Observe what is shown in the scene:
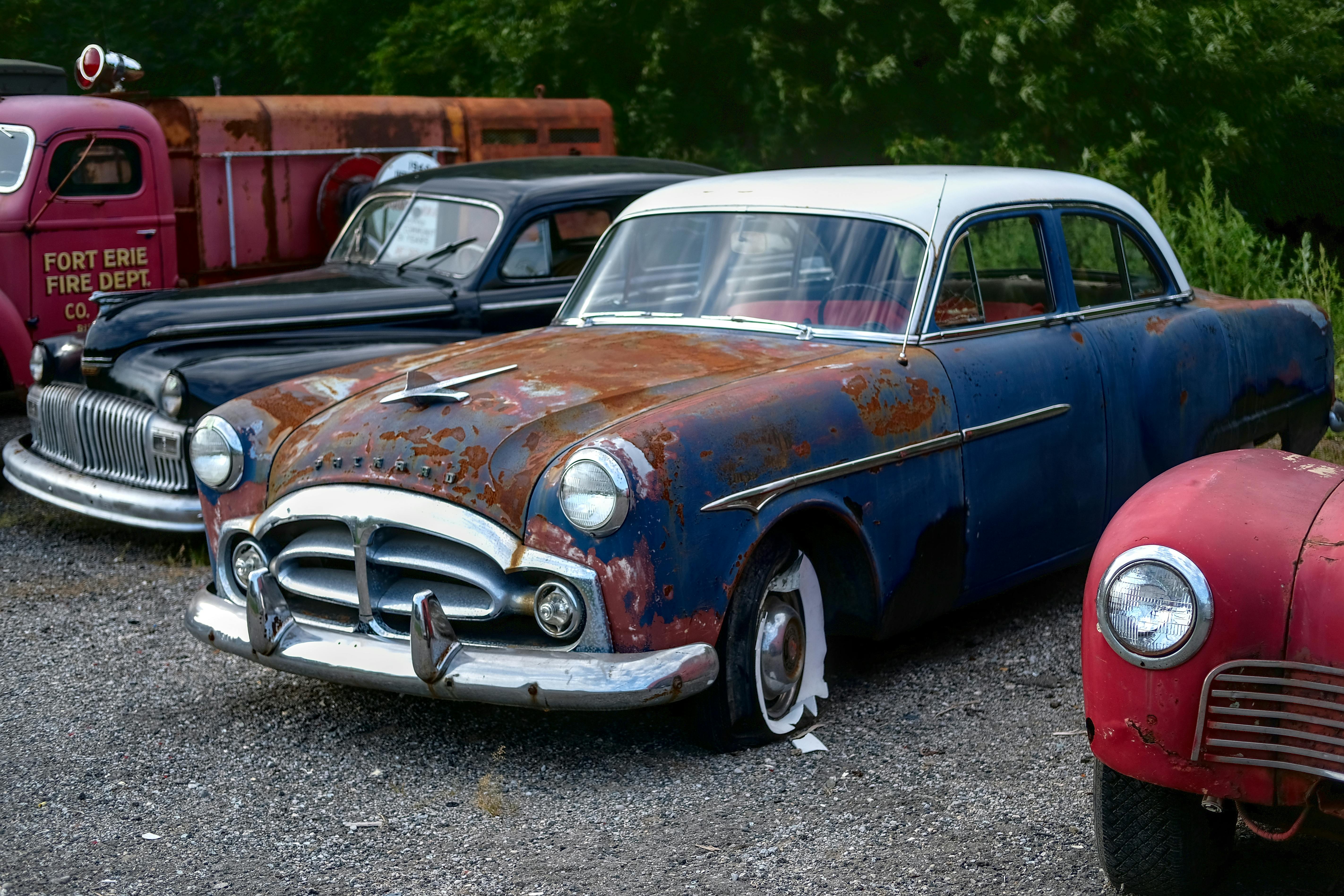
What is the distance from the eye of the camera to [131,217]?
325 inches

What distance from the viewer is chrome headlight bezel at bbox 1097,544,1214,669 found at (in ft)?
8.43

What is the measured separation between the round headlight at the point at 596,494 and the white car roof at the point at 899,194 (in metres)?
1.54

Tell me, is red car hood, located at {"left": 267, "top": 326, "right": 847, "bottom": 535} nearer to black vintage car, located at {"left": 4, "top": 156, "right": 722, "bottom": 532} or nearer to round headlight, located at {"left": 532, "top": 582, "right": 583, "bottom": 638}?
round headlight, located at {"left": 532, "top": 582, "right": 583, "bottom": 638}

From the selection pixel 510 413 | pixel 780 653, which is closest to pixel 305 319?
pixel 510 413

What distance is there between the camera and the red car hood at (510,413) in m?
3.60

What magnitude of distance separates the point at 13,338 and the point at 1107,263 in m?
5.83

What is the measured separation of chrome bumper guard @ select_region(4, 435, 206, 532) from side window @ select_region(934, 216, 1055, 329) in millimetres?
2935

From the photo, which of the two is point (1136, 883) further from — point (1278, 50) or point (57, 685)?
point (1278, 50)

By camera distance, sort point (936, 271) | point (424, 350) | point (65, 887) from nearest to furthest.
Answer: point (65, 887)
point (936, 271)
point (424, 350)

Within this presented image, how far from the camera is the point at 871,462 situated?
393cm

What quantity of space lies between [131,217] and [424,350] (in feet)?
13.7

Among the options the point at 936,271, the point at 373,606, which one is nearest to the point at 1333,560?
the point at 936,271

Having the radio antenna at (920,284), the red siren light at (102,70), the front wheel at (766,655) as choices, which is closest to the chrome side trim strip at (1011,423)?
the radio antenna at (920,284)

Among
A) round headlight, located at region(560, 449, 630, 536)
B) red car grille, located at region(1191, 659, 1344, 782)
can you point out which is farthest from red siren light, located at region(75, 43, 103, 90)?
red car grille, located at region(1191, 659, 1344, 782)
